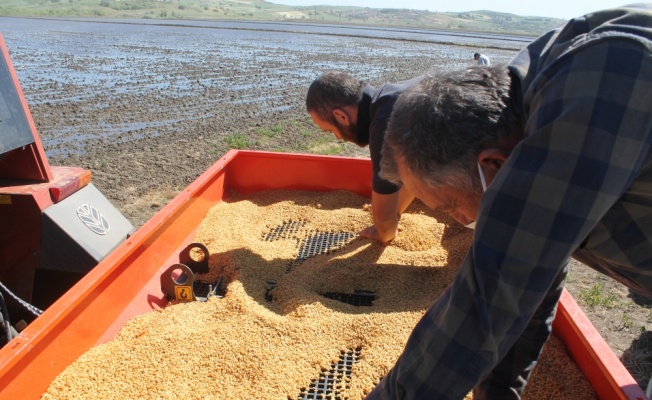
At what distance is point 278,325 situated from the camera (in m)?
2.39

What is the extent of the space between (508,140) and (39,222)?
7.41 feet

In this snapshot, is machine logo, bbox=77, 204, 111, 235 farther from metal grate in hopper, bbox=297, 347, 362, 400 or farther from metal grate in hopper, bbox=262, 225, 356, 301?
metal grate in hopper, bbox=297, 347, 362, 400

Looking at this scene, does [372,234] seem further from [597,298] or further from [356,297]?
[597,298]

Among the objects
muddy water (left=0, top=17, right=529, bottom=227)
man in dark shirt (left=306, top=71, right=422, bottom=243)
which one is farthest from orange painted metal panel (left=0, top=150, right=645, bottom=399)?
muddy water (left=0, top=17, right=529, bottom=227)

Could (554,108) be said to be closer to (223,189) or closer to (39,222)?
(39,222)

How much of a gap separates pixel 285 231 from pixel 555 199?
2.79m

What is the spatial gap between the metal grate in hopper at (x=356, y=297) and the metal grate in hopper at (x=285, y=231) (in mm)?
781

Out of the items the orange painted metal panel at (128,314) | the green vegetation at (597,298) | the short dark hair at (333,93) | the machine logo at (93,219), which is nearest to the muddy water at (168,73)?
the orange painted metal panel at (128,314)

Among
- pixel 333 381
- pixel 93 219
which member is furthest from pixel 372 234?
pixel 93 219

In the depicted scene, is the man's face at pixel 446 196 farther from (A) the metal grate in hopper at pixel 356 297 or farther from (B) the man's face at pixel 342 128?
(B) the man's face at pixel 342 128

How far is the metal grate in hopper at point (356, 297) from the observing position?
9.07 ft

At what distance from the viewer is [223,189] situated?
13.1 feet

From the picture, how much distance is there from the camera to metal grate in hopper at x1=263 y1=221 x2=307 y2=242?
3.48m

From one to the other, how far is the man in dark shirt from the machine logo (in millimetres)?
1347
